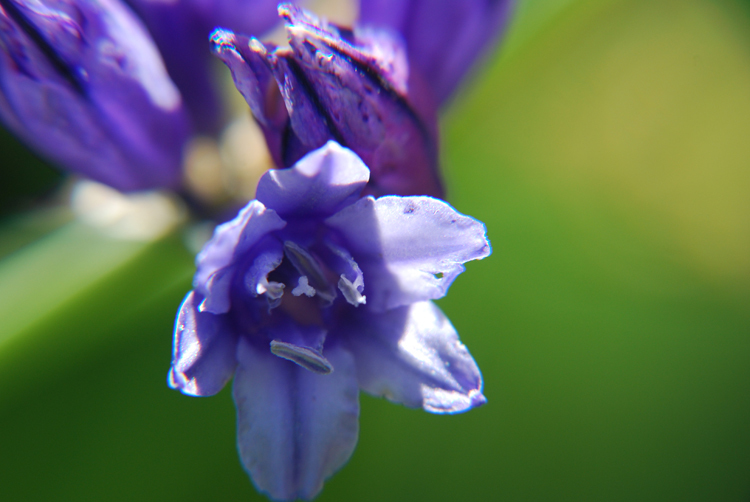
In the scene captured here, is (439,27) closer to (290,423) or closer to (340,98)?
(340,98)

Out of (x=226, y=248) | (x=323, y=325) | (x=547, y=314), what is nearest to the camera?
(x=226, y=248)

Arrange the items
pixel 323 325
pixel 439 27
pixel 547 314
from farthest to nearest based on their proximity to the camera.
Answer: pixel 547 314 → pixel 439 27 → pixel 323 325

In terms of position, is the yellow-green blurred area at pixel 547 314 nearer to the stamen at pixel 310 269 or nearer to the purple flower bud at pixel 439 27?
the purple flower bud at pixel 439 27

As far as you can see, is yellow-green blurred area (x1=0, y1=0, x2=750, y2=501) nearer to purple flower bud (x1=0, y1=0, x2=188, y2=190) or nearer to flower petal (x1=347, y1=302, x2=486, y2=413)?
purple flower bud (x1=0, y1=0, x2=188, y2=190)

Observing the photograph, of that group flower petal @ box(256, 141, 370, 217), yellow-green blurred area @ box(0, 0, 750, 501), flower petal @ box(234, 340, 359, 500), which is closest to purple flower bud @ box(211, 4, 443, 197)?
flower petal @ box(256, 141, 370, 217)

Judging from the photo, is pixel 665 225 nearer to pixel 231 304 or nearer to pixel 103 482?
pixel 231 304

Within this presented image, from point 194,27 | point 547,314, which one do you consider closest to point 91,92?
point 194,27

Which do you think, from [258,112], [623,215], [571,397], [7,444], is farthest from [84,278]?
[623,215]
